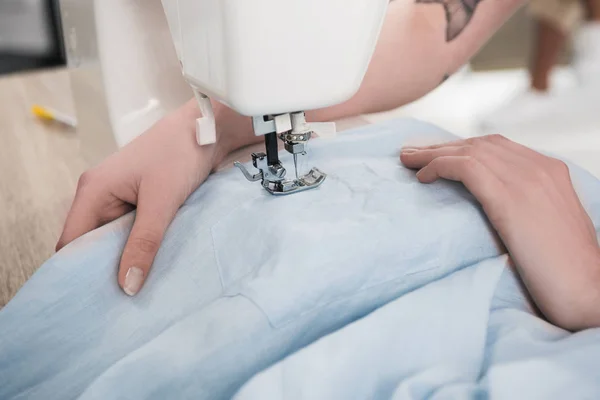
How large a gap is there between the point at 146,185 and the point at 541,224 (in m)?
0.45

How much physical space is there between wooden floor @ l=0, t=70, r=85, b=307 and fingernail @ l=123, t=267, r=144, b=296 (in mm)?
218

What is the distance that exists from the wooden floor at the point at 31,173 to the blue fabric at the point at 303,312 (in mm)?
191

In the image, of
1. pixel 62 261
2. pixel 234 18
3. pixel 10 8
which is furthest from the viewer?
pixel 10 8

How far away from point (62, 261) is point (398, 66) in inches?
24.5

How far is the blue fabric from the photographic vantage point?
0.46 m

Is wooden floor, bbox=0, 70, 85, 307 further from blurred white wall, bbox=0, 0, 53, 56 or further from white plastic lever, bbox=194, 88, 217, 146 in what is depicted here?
white plastic lever, bbox=194, 88, 217, 146

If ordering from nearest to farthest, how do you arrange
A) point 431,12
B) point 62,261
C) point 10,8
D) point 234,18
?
1. point 234,18
2. point 62,261
3. point 10,8
4. point 431,12

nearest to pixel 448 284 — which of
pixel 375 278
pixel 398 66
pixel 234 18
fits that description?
pixel 375 278

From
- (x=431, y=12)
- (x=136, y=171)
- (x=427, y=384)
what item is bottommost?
(x=427, y=384)

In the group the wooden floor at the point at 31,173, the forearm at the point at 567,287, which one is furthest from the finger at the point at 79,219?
the forearm at the point at 567,287

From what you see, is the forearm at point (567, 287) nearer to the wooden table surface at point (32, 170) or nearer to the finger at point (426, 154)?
the finger at point (426, 154)

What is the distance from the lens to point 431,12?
920 millimetres

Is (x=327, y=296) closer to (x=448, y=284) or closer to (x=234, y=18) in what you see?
(x=448, y=284)

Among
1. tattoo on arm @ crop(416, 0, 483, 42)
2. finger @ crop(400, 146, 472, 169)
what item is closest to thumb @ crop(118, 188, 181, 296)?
finger @ crop(400, 146, 472, 169)
